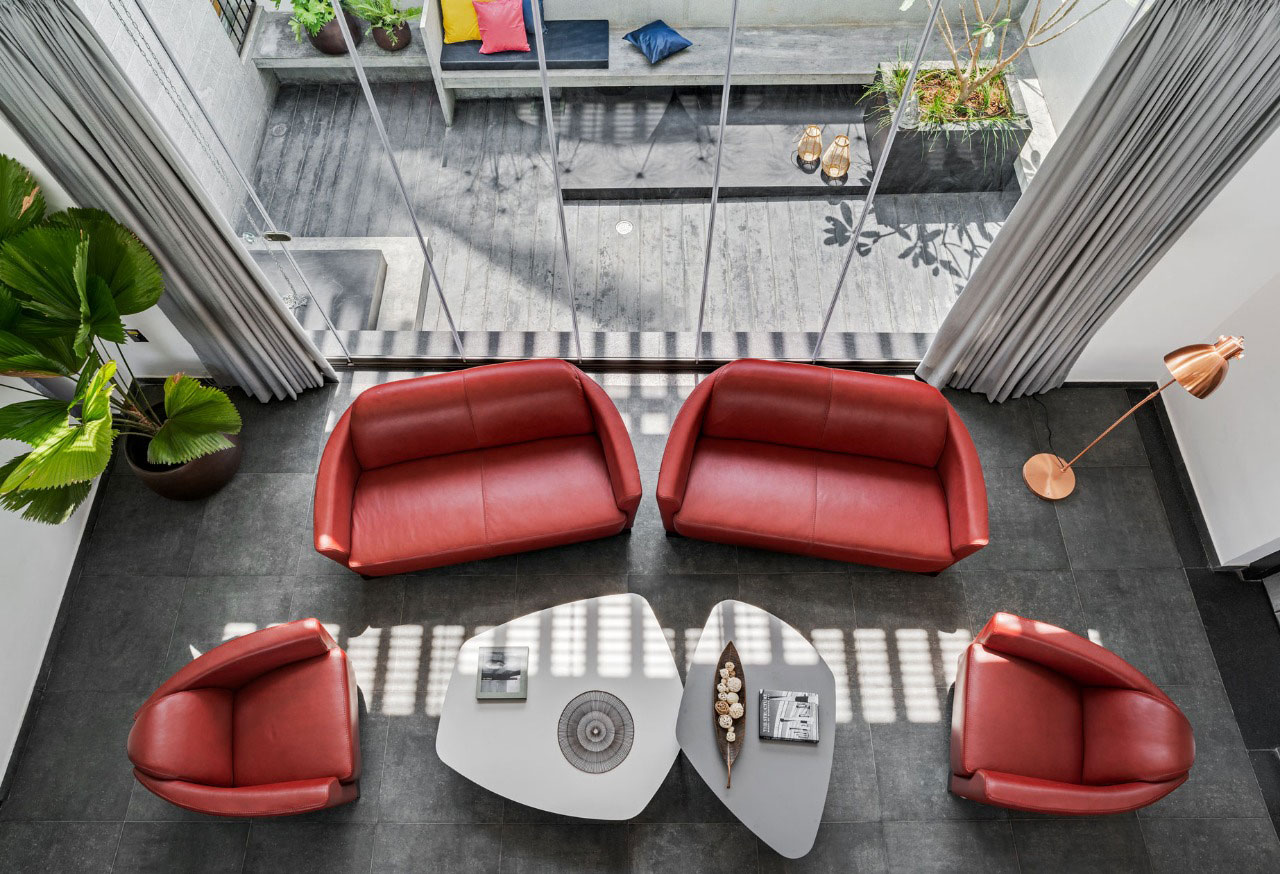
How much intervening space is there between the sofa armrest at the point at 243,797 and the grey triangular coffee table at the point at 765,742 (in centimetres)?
148

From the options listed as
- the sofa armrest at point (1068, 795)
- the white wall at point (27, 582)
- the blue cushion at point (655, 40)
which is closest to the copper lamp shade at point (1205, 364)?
the sofa armrest at point (1068, 795)

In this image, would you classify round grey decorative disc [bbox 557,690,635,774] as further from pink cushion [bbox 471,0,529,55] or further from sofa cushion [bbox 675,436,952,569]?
pink cushion [bbox 471,0,529,55]

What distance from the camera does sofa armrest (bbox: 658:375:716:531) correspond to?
3836 mm

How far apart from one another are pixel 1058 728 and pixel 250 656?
3.44m

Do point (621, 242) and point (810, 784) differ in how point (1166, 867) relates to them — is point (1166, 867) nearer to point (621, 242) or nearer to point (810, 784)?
point (810, 784)

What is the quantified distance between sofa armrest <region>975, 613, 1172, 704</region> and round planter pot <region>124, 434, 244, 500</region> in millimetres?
3814

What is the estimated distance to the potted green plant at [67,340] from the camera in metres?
2.94

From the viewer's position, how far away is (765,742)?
132 inches

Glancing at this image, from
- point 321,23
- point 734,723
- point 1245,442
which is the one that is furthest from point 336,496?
point 1245,442

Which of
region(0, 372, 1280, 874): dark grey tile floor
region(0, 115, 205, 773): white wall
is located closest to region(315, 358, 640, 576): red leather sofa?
region(0, 372, 1280, 874): dark grey tile floor

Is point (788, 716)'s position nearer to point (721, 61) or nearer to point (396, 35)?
point (721, 61)

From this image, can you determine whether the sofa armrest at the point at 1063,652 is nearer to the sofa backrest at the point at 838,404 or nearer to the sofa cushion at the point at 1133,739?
the sofa cushion at the point at 1133,739

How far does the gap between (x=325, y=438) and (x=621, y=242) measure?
1984mm

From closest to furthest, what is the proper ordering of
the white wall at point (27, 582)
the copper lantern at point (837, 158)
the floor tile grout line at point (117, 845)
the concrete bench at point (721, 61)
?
1. the floor tile grout line at point (117, 845)
2. the white wall at point (27, 582)
3. the concrete bench at point (721, 61)
4. the copper lantern at point (837, 158)
